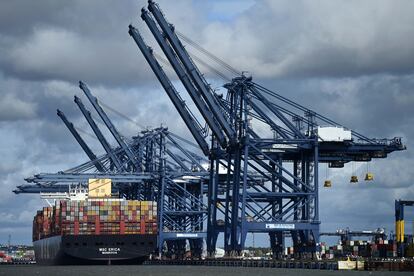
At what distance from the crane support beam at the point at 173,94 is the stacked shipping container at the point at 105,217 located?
1313 cm

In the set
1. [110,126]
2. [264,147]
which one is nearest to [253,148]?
[264,147]

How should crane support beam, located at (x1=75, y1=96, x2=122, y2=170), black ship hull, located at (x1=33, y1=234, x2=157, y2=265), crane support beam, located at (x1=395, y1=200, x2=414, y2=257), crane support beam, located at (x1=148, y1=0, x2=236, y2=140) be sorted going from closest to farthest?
crane support beam, located at (x1=395, y1=200, x2=414, y2=257) → crane support beam, located at (x1=148, y1=0, x2=236, y2=140) → black ship hull, located at (x1=33, y1=234, x2=157, y2=265) → crane support beam, located at (x1=75, y1=96, x2=122, y2=170)

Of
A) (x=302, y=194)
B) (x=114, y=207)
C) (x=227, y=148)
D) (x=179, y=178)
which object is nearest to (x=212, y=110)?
(x=227, y=148)

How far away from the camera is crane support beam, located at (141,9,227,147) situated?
347ft

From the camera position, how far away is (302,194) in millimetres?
102188

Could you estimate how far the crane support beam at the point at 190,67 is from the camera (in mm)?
103812

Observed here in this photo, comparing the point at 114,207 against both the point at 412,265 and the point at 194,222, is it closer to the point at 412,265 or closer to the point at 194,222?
the point at 194,222

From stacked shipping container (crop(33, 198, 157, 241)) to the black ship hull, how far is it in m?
0.69

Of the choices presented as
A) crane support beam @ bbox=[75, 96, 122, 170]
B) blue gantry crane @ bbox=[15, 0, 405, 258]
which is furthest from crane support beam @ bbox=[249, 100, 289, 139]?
crane support beam @ bbox=[75, 96, 122, 170]

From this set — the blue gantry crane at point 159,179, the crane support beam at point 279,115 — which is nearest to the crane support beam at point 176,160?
the blue gantry crane at point 159,179

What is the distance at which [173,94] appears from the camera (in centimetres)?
11212

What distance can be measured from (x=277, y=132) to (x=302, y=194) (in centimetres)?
629

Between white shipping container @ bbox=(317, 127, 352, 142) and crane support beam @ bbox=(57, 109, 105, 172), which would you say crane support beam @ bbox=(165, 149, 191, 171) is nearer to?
crane support beam @ bbox=(57, 109, 105, 172)

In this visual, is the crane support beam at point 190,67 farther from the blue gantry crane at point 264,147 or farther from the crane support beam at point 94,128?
the crane support beam at point 94,128
